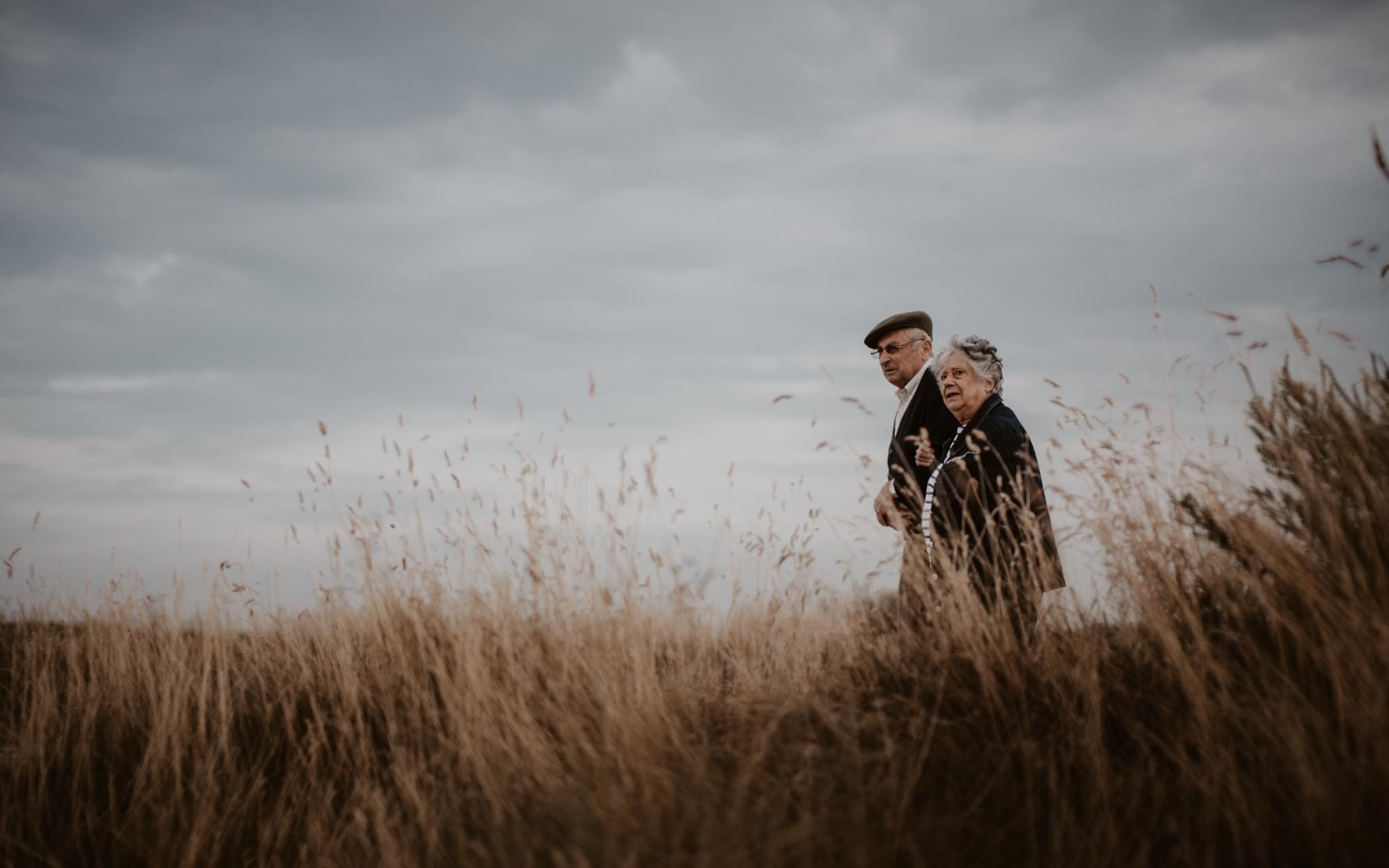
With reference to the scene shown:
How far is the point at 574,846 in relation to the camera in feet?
5.71

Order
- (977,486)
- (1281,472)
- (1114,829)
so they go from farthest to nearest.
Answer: (977,486), (1281,472), (1114,829)

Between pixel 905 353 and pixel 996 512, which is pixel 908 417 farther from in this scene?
pixel 996 512

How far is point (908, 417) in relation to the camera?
412cm

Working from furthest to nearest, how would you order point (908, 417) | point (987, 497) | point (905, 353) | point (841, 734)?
point (905, 353) < point (908, 417) < point (987, 497) < point (841, 734)

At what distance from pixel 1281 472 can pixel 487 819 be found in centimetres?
→ 293

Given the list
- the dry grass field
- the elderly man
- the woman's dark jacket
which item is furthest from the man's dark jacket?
the dry grass field

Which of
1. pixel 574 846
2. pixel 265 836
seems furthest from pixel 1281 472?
pixel 265 836

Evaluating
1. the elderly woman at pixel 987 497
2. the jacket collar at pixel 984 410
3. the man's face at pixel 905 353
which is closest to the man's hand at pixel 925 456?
the elderly woman at pixel 987 497

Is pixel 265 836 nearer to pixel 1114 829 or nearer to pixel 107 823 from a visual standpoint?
pixel 107 823

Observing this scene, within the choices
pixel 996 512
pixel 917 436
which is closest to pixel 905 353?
pixel 917 436

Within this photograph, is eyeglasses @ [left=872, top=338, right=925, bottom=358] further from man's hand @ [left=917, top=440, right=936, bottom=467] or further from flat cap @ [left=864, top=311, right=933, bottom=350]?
man's hand @ [left=917, top=440, right=936, bottom=467]

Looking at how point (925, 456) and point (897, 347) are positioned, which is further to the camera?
point (897, 347)

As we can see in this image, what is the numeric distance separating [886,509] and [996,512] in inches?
26.2

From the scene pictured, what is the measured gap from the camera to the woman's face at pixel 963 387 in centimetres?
358
